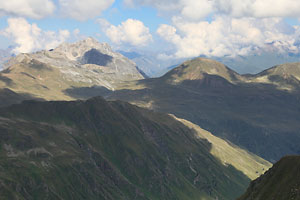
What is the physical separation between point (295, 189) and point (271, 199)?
12247 millimetres

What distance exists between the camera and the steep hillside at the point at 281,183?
144 m

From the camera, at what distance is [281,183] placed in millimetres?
155125

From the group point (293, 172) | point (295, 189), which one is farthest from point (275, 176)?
point (295, 189)

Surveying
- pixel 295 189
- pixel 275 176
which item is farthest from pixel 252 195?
pixel 295 189

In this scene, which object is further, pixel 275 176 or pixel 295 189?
pixel 275 176

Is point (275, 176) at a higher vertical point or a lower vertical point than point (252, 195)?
higher

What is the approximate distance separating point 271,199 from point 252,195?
21.1 meters

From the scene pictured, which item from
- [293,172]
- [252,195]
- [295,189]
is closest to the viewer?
[295,189]

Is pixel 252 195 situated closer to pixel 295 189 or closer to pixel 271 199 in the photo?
pixel 271 199

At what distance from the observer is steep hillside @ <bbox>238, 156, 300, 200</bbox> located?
144500 millimetres

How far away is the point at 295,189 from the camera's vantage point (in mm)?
141750

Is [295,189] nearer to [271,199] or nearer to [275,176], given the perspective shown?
[271,199]

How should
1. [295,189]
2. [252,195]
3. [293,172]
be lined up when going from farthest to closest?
[252,195] → [293,172] → [295,189]

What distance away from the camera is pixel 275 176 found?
16488 cm
